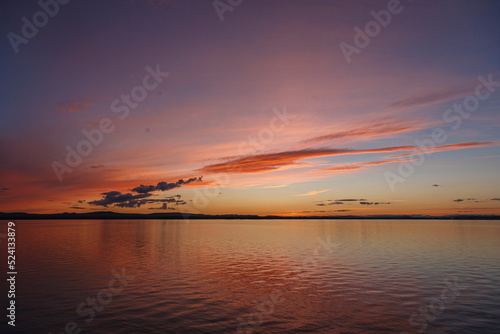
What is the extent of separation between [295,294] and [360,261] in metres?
21.3

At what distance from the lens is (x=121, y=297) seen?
25.8 metres

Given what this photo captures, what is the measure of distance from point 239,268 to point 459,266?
27.2 m

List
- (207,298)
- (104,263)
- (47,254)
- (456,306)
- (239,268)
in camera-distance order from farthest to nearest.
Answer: (47,254) → (104,263) → (239,268) → (207,298) → (456,306)

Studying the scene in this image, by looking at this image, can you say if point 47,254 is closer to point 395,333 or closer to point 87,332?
point 87,332

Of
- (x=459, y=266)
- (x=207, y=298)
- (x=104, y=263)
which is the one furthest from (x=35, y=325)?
(x=459, y=266)

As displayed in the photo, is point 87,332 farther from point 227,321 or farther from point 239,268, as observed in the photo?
point 239,268

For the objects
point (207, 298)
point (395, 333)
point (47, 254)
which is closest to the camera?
point (395, 333)

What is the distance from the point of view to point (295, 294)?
26.7m

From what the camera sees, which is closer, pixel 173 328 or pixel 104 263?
pixel 173 328

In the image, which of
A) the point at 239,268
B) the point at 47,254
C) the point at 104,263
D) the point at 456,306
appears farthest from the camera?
the point at 47,254

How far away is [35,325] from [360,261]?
37.7 metres

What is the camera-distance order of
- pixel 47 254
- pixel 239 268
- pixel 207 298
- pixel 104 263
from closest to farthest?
pixel 207 298
pixel 239 268
pixel 104 263
pixel 47 254

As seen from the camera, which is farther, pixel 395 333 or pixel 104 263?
pixel 104 263

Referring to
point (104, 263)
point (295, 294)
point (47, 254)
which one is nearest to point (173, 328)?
point (295, 294)
